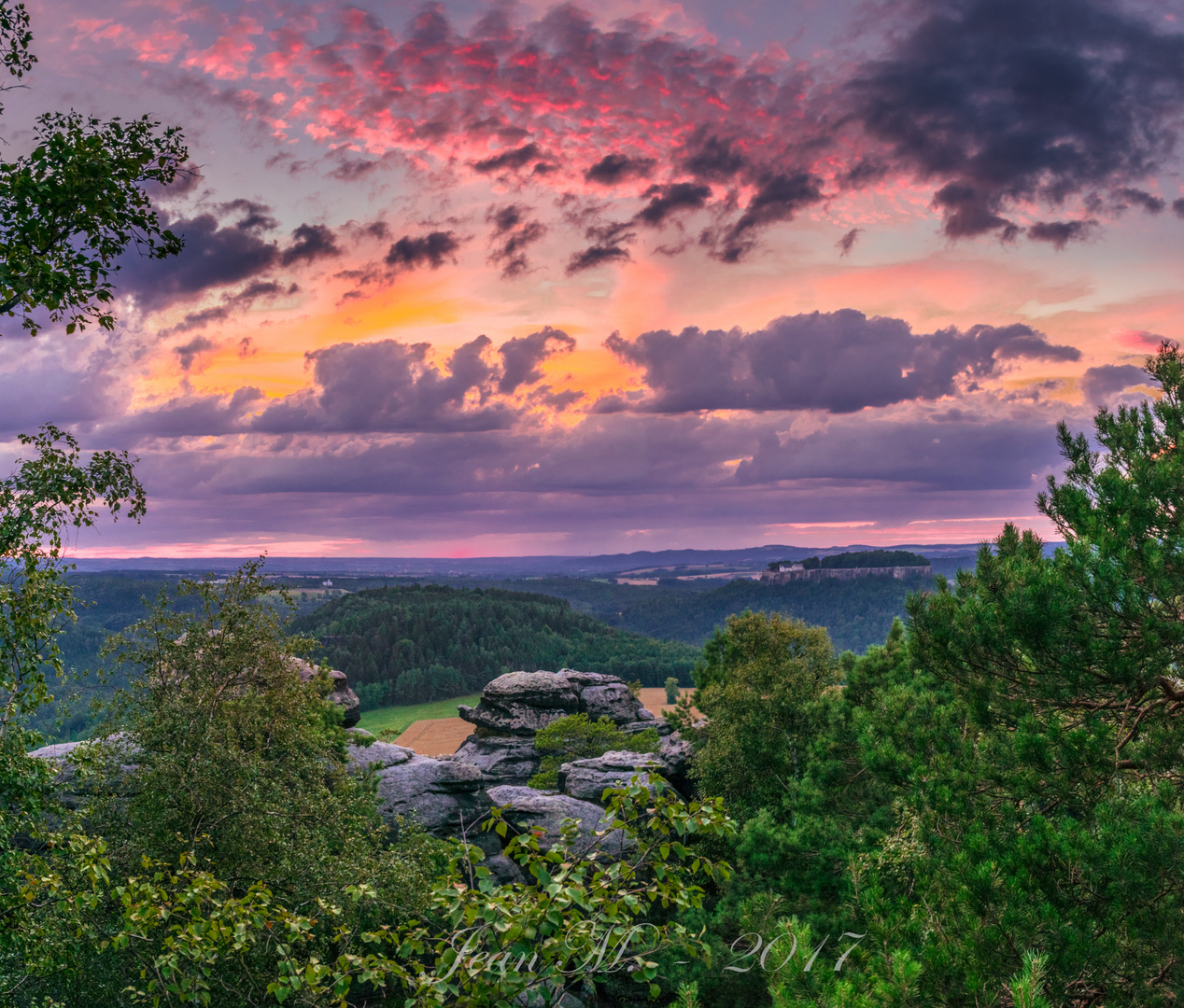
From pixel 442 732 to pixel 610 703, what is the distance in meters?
70.7

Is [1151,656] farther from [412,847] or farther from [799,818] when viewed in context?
[412,847]

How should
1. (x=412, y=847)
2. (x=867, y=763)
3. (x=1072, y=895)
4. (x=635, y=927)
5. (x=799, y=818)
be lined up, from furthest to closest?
(x=799, y=818), (x=412, y=847), (x=867, y=763), (x=1072, y=895), (x=635, y=927)

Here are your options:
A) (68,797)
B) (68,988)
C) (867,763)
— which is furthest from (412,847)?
(867,763)

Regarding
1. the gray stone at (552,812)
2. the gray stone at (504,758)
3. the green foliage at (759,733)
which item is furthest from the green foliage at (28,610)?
the gray stone at (504,758)

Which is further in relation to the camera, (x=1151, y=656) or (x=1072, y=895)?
(x=1151, y=656)

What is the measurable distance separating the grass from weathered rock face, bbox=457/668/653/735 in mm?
74629

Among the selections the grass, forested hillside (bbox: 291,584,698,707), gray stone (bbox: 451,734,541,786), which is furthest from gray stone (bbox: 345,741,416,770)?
forested hillside (bbox: 291,584,698,707)

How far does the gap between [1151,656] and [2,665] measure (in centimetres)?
1737

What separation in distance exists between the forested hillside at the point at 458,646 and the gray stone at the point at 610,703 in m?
85.6

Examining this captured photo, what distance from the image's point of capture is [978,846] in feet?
Answer: 34.4

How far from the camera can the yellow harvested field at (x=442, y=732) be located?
359 feet

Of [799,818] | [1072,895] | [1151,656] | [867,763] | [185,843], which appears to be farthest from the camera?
[799,818]

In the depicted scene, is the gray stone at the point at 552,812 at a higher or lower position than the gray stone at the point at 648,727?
higher

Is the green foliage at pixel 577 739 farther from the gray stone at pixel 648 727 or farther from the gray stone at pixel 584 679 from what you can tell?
the gray stone at pixel 584 679
